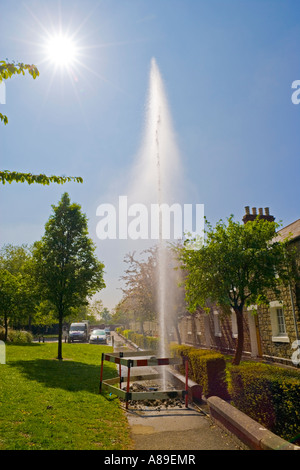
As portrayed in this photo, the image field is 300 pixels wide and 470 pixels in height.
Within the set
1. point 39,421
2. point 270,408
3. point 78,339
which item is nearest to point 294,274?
point 270,408

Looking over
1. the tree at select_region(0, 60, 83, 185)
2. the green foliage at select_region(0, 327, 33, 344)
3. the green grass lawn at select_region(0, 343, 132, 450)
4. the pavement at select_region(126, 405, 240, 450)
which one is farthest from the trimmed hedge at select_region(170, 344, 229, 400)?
the green foliage at select_region(0, 327, 33, 344)

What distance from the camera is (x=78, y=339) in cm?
4012

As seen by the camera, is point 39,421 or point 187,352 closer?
point 39,421

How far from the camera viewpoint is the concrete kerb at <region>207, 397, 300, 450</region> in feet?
13.6

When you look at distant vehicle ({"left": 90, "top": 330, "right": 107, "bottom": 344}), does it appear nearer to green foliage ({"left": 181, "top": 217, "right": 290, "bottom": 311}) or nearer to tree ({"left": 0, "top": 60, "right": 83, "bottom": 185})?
green foliage ({"left": 181, "top": 217, "right": 290, "bottom": 311})

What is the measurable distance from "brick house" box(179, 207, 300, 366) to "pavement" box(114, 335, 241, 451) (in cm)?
651

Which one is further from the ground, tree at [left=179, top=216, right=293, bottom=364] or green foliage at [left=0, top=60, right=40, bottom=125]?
green foliage at [left=0, top=60, right=40, bottom=125]

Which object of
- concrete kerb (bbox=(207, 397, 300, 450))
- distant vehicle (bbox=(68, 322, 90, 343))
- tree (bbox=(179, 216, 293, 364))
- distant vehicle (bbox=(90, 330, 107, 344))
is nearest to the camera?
concrete kerb (bbox=(207, 397, 300, 450))

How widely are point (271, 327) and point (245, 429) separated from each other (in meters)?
11.3

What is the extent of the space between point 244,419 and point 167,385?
6.49 meters

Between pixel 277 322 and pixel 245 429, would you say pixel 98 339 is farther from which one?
pixel 245 429

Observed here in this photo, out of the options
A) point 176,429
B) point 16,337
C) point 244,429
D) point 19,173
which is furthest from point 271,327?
point 16,337
